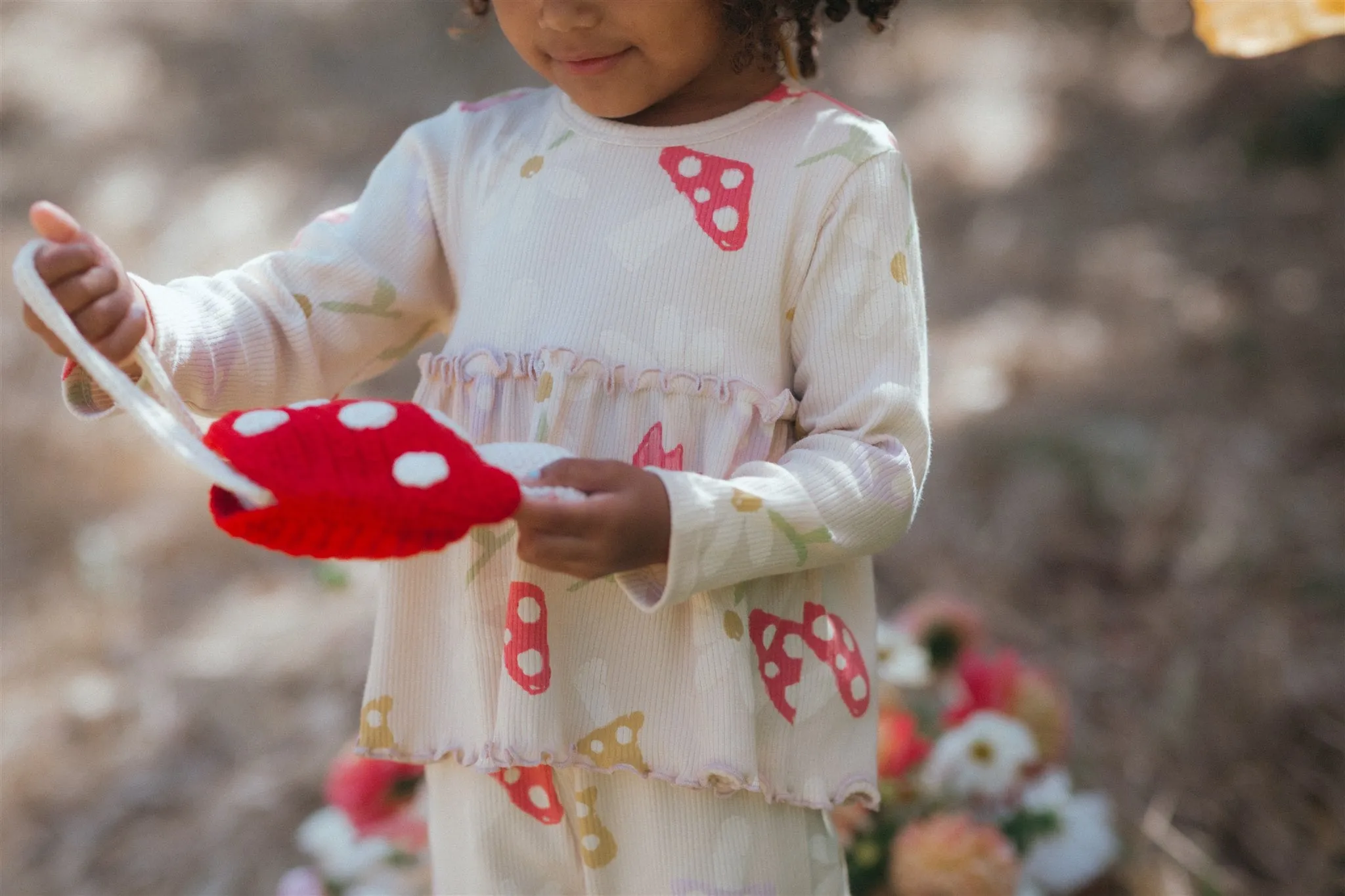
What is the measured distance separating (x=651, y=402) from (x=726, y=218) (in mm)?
151

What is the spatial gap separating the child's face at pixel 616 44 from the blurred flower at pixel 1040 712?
39.6 inches

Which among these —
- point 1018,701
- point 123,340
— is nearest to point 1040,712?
point 1018,701

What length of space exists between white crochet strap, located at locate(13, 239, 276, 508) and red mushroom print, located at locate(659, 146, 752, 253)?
1.29ft

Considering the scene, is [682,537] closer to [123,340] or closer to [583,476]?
[583,476]

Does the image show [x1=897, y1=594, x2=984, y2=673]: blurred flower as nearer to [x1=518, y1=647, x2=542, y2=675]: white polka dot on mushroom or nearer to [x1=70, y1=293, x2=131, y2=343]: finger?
[x1=518, y1=647, x2=542, y2=675]: white polka dot on mushroom

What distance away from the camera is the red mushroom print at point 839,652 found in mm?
979

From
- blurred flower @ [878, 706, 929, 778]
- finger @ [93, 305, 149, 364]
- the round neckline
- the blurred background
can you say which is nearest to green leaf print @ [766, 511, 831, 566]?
the round neckline

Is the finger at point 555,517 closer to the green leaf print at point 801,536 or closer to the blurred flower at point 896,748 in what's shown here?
the green leaf print at point 801,536

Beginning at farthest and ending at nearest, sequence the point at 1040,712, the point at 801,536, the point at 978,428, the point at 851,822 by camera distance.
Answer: the point at 978,428 → the point at 1040,712 → the point at 851,822 → the point at 801,536

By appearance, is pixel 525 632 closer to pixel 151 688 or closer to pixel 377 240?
pixel 377 240

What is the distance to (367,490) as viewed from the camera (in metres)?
0.75

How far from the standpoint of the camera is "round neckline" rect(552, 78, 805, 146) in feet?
3.27

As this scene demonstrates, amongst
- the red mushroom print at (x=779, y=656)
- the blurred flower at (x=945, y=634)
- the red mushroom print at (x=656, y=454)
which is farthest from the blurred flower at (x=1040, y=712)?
the red mushroom print at (x=656, y=454)

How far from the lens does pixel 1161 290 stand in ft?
9.05
